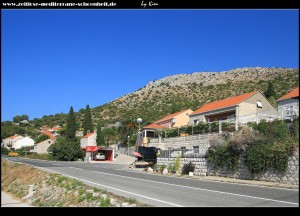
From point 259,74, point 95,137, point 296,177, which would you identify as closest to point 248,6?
point 296,177

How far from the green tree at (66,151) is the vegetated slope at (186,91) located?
12.8 meters

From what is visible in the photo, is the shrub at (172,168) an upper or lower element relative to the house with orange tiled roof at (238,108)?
lower

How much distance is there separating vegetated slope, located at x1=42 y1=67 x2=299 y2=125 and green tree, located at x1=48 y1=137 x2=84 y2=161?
505 inches

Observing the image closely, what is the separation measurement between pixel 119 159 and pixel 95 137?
7483mm

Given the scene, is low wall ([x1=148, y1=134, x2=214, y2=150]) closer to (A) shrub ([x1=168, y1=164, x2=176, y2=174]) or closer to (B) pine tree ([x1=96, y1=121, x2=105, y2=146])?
(A) shrub ([x1=168, y1=164, x2=176, y2=174])

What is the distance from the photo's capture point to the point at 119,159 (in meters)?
60.4

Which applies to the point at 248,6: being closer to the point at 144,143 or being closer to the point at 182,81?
the point at 144,143

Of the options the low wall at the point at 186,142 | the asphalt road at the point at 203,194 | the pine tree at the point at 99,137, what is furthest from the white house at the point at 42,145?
the asphalt road at the point at 203,194

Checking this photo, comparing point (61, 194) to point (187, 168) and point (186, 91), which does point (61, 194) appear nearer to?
point (187, 168)

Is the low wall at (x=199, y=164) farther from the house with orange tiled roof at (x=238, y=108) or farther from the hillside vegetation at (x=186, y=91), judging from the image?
the hillside vegetation at (x=186, y=91)

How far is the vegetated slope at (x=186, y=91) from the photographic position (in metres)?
87.1

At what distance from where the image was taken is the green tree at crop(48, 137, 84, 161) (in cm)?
5748

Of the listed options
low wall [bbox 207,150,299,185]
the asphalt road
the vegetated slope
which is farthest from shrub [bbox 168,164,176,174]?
the vegetated slope

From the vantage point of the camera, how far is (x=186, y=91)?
116m
